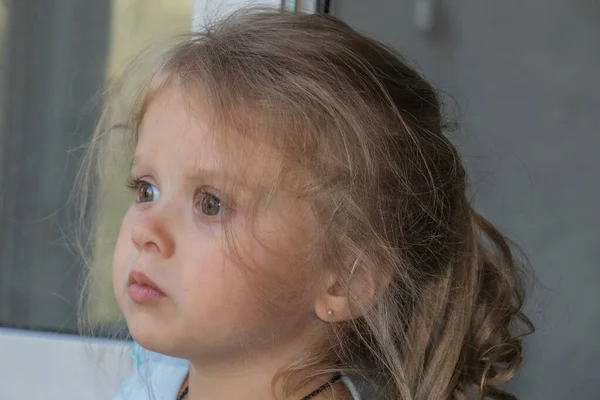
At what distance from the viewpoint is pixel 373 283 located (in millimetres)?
915

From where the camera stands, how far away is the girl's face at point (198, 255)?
32.5 inches

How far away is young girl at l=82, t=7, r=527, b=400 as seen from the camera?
83 centimetres

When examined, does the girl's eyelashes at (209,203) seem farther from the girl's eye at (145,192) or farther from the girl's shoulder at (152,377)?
the girl's shoulder at (152,377)

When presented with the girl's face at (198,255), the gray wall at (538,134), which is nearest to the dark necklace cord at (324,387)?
the girl's face at (198,255)

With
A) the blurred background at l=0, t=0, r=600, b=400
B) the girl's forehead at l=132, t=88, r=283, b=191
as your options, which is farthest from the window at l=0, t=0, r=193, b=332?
the girl's forehead at l=132, t=88, r=283, b=191

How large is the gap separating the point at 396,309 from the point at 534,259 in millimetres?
356

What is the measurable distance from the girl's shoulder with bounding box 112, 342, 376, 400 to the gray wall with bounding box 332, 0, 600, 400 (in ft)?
1.61

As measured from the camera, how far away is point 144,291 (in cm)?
84

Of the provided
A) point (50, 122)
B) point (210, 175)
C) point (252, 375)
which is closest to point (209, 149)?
point (210, 175)

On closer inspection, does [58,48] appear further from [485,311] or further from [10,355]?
[485,311]

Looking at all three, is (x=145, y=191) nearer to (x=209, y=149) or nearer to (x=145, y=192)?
(x=145, y=192)

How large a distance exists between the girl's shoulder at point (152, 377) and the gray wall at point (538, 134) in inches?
19.4

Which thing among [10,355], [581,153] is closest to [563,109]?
[581,153]

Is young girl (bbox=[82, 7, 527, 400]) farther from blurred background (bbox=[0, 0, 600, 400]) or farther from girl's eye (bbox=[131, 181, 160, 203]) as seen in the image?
blurred background (bbox=[0, 0, 600, 400])
